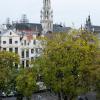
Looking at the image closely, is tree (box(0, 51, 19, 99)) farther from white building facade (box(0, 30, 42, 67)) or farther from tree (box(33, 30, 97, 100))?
white building facade (box(0, 30, 42, 67))

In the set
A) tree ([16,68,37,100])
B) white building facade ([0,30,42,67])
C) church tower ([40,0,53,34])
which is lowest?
tree ([16,68,37,100])

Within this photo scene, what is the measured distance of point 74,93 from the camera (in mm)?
35250

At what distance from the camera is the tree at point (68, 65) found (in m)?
34.9

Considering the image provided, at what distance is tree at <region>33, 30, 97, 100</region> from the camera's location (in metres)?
34.9

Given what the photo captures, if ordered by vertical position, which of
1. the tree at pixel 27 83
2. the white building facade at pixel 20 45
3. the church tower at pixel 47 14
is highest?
the church tower at pixel 47 14

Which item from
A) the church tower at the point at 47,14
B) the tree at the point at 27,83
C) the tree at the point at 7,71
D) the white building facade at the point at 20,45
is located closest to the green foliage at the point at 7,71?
the tree at the point at 7,71

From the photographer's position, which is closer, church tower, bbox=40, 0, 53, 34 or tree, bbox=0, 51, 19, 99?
tree, bbox=0, 51, 19, 99

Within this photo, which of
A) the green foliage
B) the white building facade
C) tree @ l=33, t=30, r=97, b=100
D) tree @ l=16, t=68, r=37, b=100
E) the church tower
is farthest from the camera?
the church tower

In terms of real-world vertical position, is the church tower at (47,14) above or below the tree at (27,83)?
above

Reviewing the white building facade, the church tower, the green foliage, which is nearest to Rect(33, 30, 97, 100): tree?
the green foliage

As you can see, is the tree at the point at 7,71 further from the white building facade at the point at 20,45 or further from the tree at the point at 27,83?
the white building facade at the point at 20,45

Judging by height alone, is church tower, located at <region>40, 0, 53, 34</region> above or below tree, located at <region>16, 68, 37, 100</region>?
above

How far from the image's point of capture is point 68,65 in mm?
35094

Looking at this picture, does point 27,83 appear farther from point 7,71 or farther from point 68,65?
point 68,65
